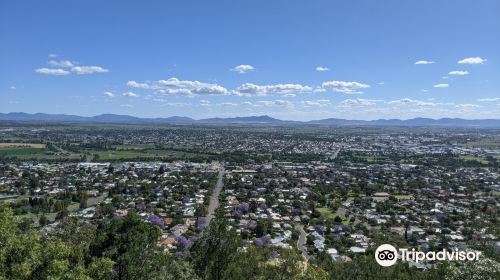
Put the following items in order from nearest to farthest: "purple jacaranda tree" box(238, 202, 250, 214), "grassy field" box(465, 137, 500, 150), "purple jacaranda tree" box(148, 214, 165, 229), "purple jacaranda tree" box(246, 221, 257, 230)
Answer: "purple jacaranda tree" box(148, 214, 165, 229) < "purple jacaranda tree" box(246, 221, 257, 230) < "purple jacaranda tree" box(238, 202, 250, 214) < "grassy field" box(465, 137, 500, 150)

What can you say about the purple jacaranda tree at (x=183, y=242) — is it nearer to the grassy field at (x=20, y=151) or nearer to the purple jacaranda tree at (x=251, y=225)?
the purple jacaranda tree at (x=251, y=225)

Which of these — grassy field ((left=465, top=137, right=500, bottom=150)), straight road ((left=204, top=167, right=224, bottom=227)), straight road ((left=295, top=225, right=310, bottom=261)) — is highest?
grassy field ((left=465, top=137, right=500, bottom=150))

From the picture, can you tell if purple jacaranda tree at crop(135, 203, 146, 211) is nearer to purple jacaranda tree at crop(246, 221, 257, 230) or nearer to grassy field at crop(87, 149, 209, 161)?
purple jacaranda tree at crop(246, 221, 257, 230)

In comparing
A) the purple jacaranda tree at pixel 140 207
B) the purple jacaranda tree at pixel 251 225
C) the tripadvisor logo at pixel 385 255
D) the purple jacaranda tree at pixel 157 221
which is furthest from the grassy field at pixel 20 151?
the tripadvisor logo at pixel 385 255

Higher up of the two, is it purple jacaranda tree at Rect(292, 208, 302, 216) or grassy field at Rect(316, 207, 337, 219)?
purple jacaranda tree at Rect(292, 208, 302, 216)

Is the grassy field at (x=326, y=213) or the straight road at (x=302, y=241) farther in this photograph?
the grassy field at (x=326, y=213)

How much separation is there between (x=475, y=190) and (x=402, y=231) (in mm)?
26646

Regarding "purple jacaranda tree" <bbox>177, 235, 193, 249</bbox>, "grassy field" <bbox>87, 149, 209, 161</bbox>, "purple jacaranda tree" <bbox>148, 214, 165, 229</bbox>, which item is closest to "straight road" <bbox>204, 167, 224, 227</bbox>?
"purple jacaranda tree" <bbox>148, 214, 165, 229</bbox>

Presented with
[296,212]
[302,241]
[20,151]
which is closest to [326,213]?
[296,212]

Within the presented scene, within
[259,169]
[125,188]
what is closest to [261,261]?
[125,188]

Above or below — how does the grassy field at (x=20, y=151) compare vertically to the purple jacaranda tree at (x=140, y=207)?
above

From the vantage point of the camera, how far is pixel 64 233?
21078 millimetres

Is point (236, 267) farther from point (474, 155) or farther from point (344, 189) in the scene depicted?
point (474, 155)

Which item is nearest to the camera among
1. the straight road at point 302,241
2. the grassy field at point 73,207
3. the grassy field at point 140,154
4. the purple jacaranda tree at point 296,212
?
the straight road at point 302,241
